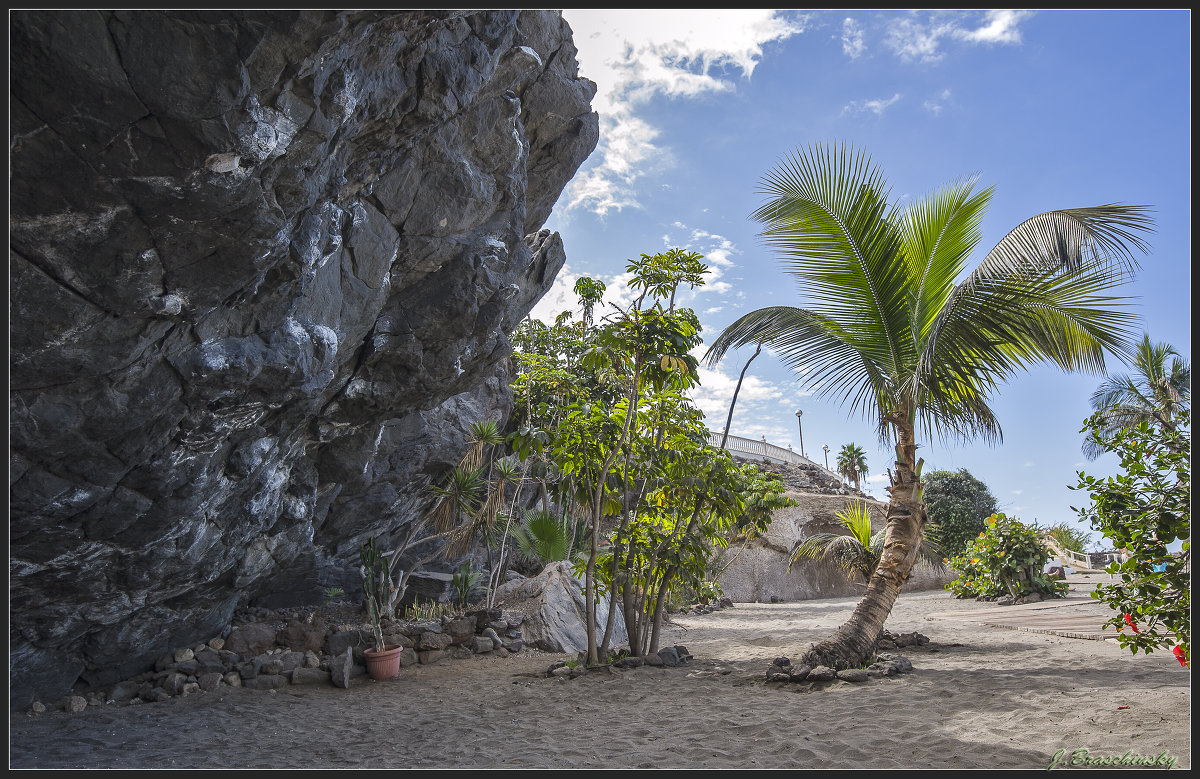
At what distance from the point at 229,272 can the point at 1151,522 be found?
19.4 feet

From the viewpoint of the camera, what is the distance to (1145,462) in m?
3.92

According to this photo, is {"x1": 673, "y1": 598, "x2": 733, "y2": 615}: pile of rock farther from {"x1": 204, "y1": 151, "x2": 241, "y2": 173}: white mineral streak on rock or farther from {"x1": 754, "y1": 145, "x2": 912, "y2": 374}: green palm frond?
{"x1": 204, "y1": 151, "x2": 241, "y2": 173}: white mineral streak on rock

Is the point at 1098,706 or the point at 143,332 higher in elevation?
the point at 143,332

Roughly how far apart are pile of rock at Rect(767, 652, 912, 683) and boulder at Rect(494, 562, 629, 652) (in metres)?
3.86

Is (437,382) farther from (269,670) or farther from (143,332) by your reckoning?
(269,670)

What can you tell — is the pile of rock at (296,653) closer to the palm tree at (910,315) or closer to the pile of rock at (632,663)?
the pile of rock at (632,663)

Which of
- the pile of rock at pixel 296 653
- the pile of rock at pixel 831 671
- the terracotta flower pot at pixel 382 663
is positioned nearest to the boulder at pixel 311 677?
the pile of rock at pixel 296 653

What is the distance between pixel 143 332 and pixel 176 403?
2.88ft

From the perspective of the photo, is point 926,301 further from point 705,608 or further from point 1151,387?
point 1151,387

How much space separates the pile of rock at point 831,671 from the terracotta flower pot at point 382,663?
4888 mm

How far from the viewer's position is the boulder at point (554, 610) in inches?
426

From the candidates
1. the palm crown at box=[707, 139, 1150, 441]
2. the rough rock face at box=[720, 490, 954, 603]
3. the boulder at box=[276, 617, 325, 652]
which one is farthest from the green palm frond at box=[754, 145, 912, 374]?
the rough rock face at box=[720, 490, 954, 603]

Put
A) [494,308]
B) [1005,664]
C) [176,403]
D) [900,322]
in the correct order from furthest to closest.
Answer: [494,308] → [900,322] → [1005,664] → [176,403]

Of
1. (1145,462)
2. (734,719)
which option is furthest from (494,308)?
(1145,462)
